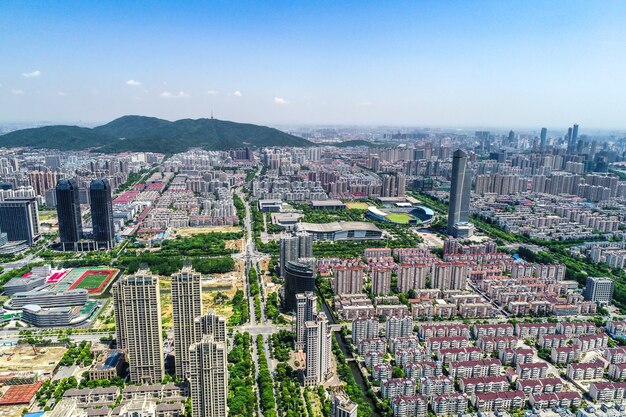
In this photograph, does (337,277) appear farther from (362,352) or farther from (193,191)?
(193,191)

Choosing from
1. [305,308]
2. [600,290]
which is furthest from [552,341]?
[305,308]

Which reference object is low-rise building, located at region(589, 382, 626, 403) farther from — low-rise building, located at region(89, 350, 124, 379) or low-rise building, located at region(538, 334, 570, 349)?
low-rise building, located at region(89, 350, 124, 379)

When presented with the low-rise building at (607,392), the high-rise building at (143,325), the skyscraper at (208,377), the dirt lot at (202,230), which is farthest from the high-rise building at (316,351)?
the dirt lot at (202,230)

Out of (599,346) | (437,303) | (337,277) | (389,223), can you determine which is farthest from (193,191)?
(599,346)

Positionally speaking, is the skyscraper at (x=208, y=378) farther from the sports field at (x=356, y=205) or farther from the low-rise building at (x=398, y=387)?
the sports field at (x=356, y=205)

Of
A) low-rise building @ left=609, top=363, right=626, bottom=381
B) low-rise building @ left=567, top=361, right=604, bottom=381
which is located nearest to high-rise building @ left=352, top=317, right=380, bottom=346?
low-rise building @ left=567, top=361, right=604, bottom=381
